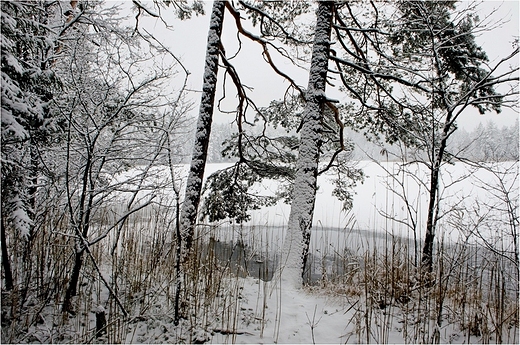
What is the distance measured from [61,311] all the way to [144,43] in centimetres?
386

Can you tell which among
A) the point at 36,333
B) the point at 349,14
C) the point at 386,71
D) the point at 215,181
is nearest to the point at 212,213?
the point at 215,181

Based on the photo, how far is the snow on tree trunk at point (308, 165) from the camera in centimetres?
413

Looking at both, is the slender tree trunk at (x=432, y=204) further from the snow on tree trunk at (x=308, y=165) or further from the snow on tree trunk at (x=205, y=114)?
the snow on tree trunk at (x=205, y=114)

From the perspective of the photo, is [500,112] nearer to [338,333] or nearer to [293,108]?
[293,108]

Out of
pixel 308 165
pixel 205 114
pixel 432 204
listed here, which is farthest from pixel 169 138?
pixel 432 204

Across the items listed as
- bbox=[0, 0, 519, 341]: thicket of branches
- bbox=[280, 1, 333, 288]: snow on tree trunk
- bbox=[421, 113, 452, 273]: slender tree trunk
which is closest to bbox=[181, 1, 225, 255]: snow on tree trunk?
bbox=[0, 0, 519, 341]: thicket of branches

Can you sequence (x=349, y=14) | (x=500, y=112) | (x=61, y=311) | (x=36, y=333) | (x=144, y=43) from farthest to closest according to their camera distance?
(x=349, y=14), (x=144, y=43), (x=500, y=112), (x=61, y=311), (x=36, y=333)

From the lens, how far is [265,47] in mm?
4809

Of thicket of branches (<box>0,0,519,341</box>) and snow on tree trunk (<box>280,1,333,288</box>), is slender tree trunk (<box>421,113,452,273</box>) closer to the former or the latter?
thicket of branches (<box>0,0,519,341</box>)

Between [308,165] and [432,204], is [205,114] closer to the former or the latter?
[308,165]

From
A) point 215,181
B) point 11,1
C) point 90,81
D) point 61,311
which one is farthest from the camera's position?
point 215,181

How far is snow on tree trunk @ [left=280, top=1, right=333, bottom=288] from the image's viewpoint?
4129 mm

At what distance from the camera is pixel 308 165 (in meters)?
4.33

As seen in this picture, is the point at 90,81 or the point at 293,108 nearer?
the point at 90,81
